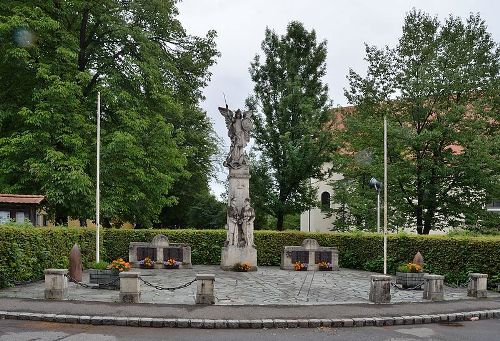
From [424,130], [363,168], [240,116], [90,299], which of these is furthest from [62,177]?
[424,130]

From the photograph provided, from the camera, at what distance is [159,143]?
95.2ft

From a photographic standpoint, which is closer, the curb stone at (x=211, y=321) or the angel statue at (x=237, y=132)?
the curb stone at (x=211, y=321)

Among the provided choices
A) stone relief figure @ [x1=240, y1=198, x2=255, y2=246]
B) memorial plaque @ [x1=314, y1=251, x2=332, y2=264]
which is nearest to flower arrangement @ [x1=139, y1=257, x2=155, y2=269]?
stone relief figure @ [x1=240, y1=198, x2=255, y2=246]

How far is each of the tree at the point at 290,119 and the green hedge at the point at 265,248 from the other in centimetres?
977

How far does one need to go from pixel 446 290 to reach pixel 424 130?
1135 centimetres

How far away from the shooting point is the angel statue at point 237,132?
24438mm

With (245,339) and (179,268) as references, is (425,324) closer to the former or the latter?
(245,339)

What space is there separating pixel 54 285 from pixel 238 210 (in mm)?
10597

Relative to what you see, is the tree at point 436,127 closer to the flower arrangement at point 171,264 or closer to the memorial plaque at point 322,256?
the memorial plaque at point 322,256

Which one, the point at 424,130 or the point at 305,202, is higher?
the point at 424,130

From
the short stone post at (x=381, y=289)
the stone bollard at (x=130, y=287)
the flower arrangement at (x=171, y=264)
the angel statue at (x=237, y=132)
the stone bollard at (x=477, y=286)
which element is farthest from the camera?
the flower arrangement at (x=171, y=264)

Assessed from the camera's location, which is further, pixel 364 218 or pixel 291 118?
pixel 291 118

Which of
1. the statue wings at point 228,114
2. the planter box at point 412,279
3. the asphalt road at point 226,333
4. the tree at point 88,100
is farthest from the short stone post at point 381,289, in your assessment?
the tree at point 88,100

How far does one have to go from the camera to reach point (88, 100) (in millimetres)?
27656
